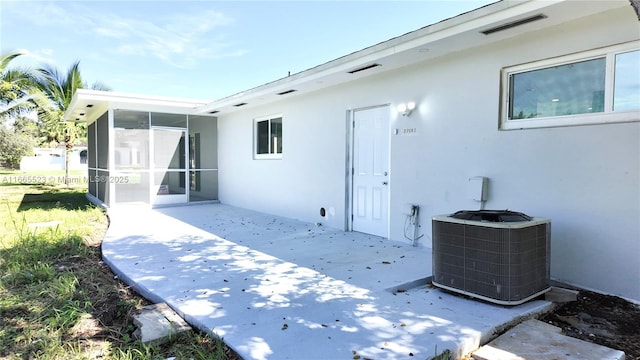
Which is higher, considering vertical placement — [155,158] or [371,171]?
[155,158]

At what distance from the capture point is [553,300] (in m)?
3.37

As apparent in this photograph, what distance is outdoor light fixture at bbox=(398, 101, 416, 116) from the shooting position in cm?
552

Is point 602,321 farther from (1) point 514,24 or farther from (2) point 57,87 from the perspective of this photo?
(2) point 57,87

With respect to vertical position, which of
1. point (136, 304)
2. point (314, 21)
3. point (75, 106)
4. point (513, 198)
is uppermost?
point (314, 21)

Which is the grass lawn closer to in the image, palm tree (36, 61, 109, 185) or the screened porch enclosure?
the screened porch enclosure

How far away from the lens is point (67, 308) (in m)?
3.30

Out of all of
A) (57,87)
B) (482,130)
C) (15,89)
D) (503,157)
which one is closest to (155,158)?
(15,89)

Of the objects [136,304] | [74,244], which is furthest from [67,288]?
[74,244]

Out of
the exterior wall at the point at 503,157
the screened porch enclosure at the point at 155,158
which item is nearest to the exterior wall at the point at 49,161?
the screened porch enclosure at the point at 155,158

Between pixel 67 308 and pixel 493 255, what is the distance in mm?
3792

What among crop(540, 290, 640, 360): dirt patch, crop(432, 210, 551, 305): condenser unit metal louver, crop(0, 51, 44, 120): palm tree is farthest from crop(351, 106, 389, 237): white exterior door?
crop(0, 51, 44, 120): palm tree

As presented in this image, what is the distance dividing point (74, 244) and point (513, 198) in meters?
6.05

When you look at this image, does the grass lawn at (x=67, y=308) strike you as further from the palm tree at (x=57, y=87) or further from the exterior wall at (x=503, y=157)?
the palm tree at (x=57, y=87)

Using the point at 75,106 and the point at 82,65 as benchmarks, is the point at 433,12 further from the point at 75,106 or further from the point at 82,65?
the point at 82,65
